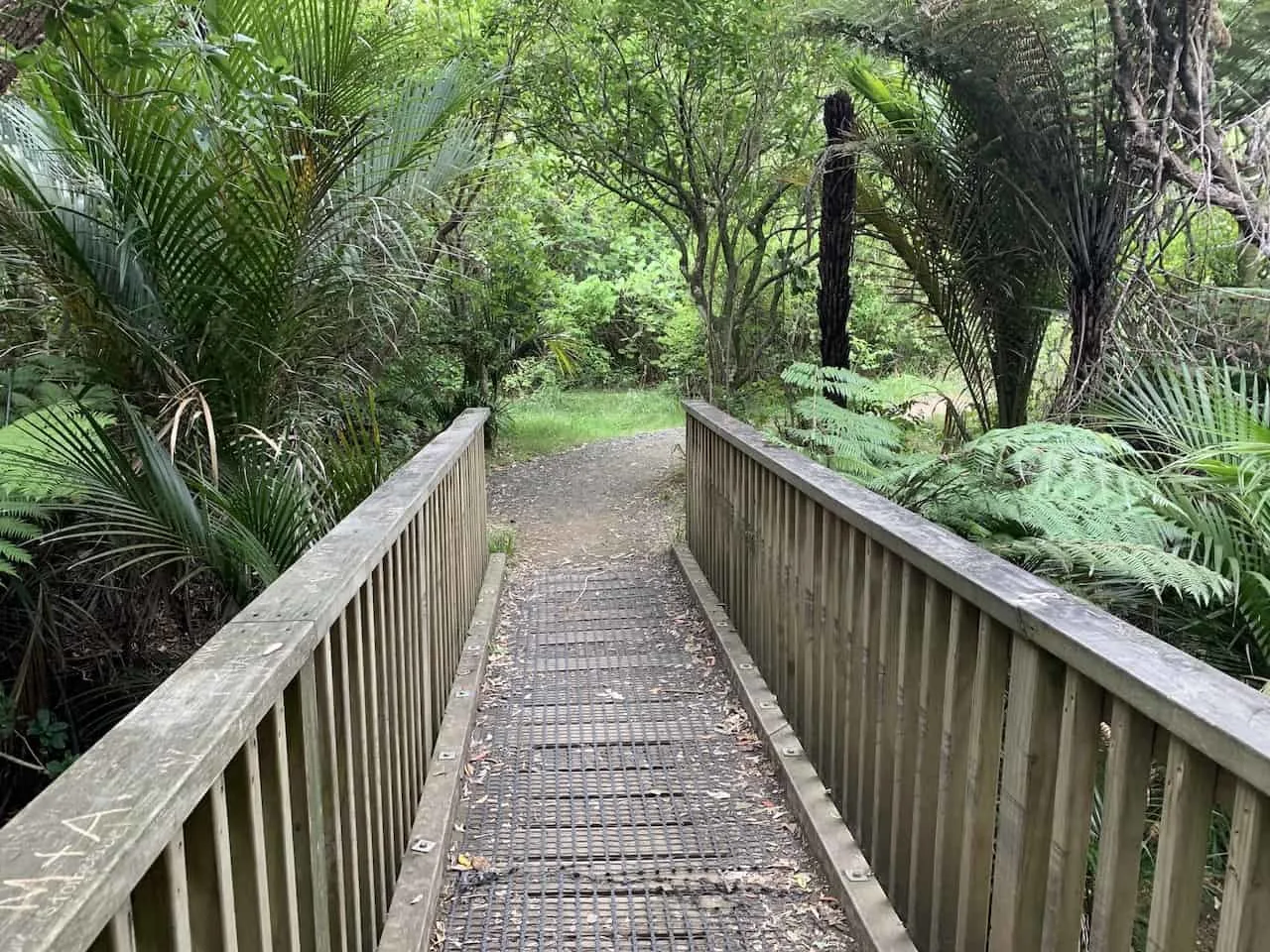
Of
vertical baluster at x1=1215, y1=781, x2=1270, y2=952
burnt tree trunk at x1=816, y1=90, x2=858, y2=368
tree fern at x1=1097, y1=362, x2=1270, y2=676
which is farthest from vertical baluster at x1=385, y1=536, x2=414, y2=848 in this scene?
burnt tree trunk at x1=816, y1=90, x2=858, y2=368

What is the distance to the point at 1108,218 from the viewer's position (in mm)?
4641

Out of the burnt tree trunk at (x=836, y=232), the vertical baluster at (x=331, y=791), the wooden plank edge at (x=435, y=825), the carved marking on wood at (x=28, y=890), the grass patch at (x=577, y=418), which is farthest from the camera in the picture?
the grass patch at (x=577, y=418)

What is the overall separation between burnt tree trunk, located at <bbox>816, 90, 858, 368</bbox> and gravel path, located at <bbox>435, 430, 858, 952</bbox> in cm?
187

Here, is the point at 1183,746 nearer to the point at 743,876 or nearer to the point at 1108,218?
the point at 743,876

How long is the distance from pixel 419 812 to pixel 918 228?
4557 mm

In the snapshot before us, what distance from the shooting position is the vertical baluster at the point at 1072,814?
4.46ft

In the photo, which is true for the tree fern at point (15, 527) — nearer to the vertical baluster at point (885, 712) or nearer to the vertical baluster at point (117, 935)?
the vertical baluster at point (117, 935)

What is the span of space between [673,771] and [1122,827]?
6.28 ft

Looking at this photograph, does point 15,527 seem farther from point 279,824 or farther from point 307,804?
point 279,824

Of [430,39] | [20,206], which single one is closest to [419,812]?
[20,206]

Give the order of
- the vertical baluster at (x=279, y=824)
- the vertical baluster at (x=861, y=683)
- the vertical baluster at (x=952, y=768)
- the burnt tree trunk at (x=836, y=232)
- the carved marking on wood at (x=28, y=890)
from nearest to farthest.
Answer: the carved marking on wood at (x=28, y=890)
the vertical baluster at (x=279, y=824)
the vertical baluster at (x=952, y=768)
the vertical baluster at (x=861, y=683)
the burnt tree trunk at (x=836, y=232)

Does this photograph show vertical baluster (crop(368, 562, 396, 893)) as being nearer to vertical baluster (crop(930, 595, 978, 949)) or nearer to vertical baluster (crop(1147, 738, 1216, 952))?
vertical baluster (crop(930, 595, 978, 949))

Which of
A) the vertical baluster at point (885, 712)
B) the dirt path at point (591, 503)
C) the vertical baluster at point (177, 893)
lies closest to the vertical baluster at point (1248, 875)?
the vertical baluster at point (885, 712)

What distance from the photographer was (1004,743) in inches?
62.9
